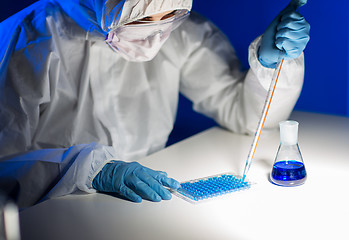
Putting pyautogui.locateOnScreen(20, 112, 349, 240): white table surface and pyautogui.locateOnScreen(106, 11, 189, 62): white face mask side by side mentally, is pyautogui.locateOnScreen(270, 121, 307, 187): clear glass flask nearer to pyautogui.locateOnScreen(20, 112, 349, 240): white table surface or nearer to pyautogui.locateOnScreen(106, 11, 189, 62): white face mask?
pyautogui.locateOnScreen(20, 112, 349, 240): white table surface

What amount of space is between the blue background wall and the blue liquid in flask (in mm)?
743

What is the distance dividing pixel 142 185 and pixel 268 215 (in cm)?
32

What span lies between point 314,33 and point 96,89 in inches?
35.8

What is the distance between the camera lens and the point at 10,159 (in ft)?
3.95

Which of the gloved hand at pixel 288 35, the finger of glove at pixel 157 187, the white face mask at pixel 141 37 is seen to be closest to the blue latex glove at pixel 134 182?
the finger of glove at pixel 157 187

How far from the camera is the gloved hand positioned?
125 cm

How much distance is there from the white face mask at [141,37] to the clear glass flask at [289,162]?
0.50 meters

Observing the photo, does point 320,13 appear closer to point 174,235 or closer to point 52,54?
point 52,54

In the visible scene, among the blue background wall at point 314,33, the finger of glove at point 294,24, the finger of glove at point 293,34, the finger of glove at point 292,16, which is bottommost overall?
the blue background wall at point 314,33

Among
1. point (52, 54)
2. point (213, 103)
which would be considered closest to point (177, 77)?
point (213, 103)

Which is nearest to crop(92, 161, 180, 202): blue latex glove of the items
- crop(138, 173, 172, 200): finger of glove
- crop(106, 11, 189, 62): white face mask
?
crop(138, 173, 172, 200): finger of glove

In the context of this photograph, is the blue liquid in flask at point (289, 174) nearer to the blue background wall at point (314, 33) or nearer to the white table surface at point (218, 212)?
the white table surface at point (218, 212)

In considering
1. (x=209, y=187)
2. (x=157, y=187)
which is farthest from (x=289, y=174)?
(x=157, y=187)

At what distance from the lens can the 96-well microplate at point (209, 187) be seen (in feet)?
3.58
